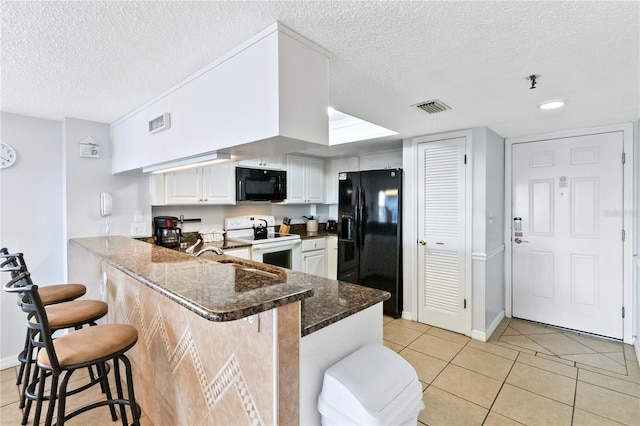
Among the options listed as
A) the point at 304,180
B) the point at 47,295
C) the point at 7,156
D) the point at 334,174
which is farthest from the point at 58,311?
the point at 334,174

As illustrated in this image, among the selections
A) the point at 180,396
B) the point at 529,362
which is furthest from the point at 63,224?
the point at 529,362

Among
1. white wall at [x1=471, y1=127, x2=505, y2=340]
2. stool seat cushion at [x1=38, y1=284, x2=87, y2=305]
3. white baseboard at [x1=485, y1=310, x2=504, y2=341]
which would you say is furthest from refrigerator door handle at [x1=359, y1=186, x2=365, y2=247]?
stool seat cushion at [x1=38, y1=284, x2=87, y2=305]

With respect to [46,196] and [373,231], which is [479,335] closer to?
[373,231]

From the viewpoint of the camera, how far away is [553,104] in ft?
7.45

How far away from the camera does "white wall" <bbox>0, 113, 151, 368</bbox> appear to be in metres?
2.57

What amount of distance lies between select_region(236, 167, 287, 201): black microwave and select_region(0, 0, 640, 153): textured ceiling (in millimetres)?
1556

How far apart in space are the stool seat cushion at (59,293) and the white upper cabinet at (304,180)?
8.65 ft

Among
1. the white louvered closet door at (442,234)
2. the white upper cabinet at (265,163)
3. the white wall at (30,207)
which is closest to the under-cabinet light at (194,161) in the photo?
the white wall at (30,207)

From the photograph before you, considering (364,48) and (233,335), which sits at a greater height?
(364,48)

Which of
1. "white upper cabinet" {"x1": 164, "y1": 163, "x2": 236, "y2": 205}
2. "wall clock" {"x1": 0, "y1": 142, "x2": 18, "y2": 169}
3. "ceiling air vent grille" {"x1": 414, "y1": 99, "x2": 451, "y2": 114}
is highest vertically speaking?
"ceiling air vent grille" {"x1": 414, "y1": 99, "x2": 451, "y2": 114}

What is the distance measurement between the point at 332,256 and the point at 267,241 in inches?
46.2

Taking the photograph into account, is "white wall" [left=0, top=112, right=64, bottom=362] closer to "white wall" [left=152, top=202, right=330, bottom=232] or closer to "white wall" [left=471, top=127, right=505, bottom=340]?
"white wall" [left=152, top=202, right=330, bottom=232]

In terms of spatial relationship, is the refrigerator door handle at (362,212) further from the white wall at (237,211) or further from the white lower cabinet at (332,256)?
the white wall at (237,211)

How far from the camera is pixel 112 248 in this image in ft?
7.13
